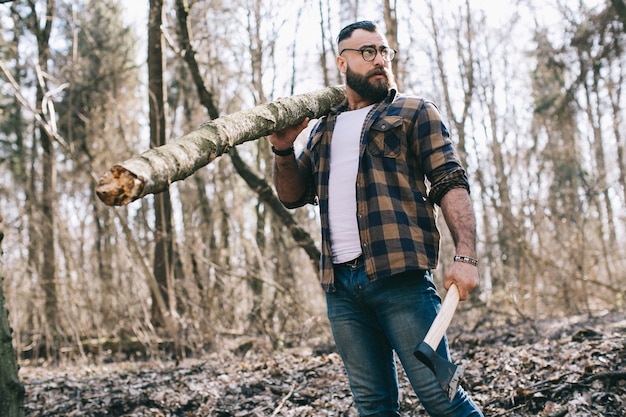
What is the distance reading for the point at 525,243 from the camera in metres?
11.2

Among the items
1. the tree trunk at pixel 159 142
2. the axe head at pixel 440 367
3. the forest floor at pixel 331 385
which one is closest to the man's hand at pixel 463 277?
the axe head at pixel 440 367

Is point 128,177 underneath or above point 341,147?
underneath

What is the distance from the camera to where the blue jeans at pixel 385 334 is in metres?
2.58

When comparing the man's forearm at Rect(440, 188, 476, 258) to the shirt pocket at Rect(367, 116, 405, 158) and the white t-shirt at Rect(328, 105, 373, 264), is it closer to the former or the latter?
the shirt pocket at Rect(367, 116, 405, 158)

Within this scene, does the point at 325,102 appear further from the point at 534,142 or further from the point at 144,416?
the point at 534,142

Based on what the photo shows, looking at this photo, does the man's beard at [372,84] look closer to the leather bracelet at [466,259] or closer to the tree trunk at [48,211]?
the leather bracelet at [466,259]

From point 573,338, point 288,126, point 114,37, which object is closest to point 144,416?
point 288,126

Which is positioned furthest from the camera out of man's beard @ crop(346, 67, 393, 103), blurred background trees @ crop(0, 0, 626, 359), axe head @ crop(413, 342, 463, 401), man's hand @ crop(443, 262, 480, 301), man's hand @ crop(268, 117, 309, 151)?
blurred background trees @ crop(0, 0, 626, 359)

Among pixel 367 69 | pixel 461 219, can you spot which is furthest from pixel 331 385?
pixel 367 69

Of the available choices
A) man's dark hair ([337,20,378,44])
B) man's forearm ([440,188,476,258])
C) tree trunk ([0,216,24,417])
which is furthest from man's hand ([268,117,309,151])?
tree trunk ([0,216,24,417])

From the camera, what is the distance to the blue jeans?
2.58 m

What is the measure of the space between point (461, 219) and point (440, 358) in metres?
0.65

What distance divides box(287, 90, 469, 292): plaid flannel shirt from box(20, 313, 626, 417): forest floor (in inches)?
71.3

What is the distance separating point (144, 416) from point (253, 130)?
3113 millimetres
